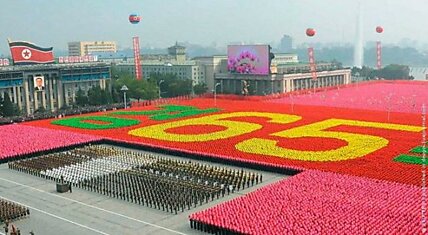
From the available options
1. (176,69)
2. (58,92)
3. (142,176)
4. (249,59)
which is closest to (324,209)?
(142,176)

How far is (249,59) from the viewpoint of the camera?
90.4 meters

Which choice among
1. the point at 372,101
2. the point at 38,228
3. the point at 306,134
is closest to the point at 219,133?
the point at 306,134

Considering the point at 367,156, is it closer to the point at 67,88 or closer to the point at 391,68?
the point at 67,88

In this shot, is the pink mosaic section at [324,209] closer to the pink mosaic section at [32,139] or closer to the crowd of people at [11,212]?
the crowd of people at [11,212]

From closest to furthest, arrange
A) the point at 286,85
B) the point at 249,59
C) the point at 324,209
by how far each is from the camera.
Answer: the point at 324,209
the point at 249,59
the point at 286,85

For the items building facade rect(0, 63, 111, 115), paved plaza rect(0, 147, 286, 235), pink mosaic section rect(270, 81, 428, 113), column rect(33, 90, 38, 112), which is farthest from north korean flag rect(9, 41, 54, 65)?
paved plaza rect(0, 147, 286, 235)

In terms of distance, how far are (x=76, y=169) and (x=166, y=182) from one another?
28.5 feet

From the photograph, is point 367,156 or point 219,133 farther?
point 219,133

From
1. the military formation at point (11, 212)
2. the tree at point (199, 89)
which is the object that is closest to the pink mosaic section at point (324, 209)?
the military formation at point (11, 212)

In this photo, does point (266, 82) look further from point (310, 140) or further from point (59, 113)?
point (310, 140)

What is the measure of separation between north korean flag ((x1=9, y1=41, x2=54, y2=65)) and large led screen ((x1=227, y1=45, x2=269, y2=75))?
111ft

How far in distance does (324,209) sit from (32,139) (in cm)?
3233

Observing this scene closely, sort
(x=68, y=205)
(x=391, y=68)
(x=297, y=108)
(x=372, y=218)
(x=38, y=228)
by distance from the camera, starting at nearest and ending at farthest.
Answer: (x=372, y=218)
(x=38, y=228)
(x=68, y=205)
(x=297, y=108)
(x=391, y=68)

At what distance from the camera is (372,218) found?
75.5 feet
